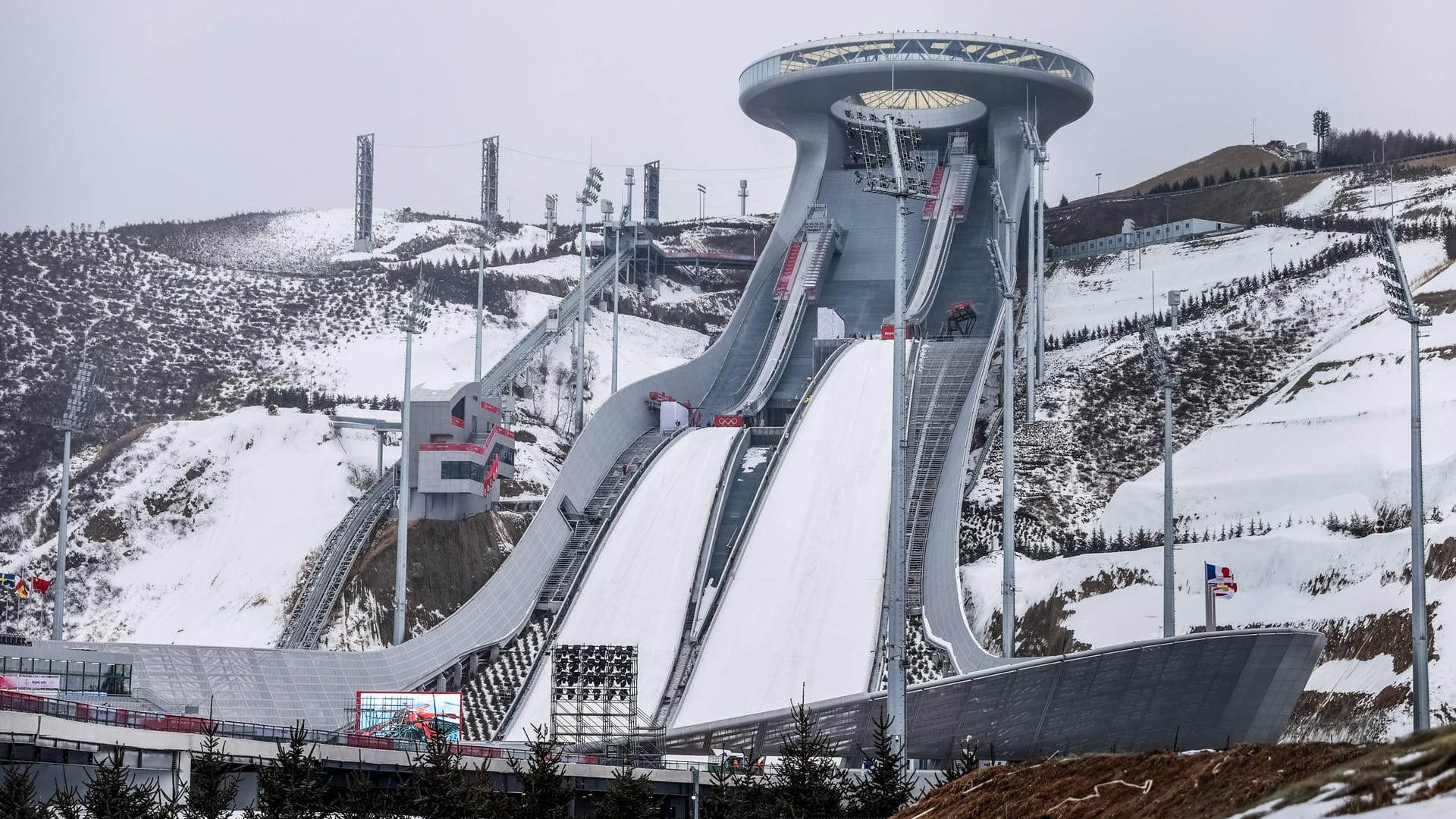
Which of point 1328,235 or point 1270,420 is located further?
point 1328,235

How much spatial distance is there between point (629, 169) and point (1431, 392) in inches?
1423

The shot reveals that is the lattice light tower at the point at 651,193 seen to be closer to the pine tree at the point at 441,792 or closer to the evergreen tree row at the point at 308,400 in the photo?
the evergreen tree row at the point at 308,400

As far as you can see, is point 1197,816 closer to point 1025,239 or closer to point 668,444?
point 668,444

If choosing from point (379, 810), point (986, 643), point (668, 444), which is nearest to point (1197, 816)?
point (379, 810)

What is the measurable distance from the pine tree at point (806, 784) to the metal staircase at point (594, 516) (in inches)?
808

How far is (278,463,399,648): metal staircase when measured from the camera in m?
39.6

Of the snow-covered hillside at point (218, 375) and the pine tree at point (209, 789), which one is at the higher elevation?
the snow-covered hillside at point (218, 375)

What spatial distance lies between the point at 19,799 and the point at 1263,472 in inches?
1213

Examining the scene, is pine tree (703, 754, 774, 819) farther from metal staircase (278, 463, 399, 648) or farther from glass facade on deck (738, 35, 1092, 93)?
glass facade on deck (738, 35, 1092, 93)

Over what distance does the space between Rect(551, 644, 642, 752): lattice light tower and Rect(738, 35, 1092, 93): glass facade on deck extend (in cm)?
3978

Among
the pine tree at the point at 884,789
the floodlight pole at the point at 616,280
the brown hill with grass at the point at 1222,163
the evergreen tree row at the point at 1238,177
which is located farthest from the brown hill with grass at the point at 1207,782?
the brown hill with grass at the point at 1222,163

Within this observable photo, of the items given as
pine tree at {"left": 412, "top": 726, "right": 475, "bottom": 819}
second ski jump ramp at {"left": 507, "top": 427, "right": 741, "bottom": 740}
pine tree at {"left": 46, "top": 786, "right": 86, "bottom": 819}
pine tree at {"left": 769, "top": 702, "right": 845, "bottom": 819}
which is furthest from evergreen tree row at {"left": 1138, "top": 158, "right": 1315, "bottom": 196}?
pine tree at {"left": 46, "top": 786, "right": 86, "bottom": 819}

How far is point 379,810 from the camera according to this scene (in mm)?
22859

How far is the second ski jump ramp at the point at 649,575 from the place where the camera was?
3781 centimetres
